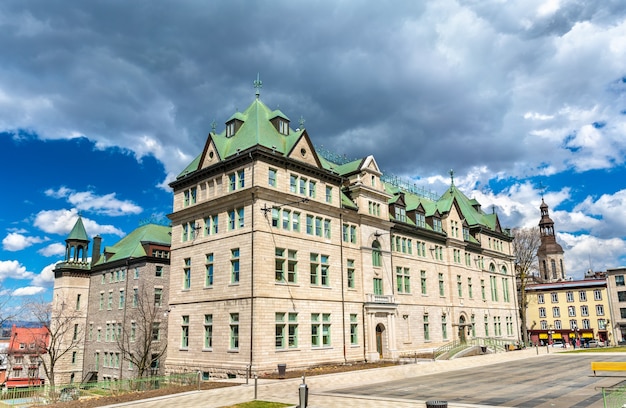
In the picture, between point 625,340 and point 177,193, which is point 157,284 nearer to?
point 177,193

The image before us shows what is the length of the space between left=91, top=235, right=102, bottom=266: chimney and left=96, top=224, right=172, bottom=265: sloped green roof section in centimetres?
229

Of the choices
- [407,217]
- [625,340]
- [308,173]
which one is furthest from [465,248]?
[625,340]

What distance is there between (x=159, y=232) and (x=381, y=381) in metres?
35.8

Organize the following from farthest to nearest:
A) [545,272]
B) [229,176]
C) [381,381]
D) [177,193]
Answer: [545,272] < [177,193] < [229,176] < [381,381]

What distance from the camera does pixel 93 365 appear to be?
53781 mm

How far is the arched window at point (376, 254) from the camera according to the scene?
46188mm

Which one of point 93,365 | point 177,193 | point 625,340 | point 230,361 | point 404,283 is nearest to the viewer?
point 230,361

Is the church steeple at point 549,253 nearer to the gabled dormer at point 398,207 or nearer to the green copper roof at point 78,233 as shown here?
the gabled dormer at point 398,207

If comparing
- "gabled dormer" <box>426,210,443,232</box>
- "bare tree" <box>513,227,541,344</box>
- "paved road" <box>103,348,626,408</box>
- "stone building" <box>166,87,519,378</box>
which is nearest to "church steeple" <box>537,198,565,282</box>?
"bare tree" <box>513,227,541,344</box>

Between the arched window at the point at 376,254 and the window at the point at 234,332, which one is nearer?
the window at the point at 234,332

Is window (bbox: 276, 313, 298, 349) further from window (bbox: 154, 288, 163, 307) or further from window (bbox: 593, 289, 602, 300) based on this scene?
window (bbox: 593, 289, 602, 300)

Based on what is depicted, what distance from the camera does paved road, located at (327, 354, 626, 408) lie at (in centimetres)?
2027

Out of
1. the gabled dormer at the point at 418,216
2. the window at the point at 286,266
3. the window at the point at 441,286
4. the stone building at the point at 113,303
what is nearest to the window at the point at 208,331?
the window at the point at 286,266

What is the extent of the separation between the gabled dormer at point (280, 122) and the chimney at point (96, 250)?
32422mm
